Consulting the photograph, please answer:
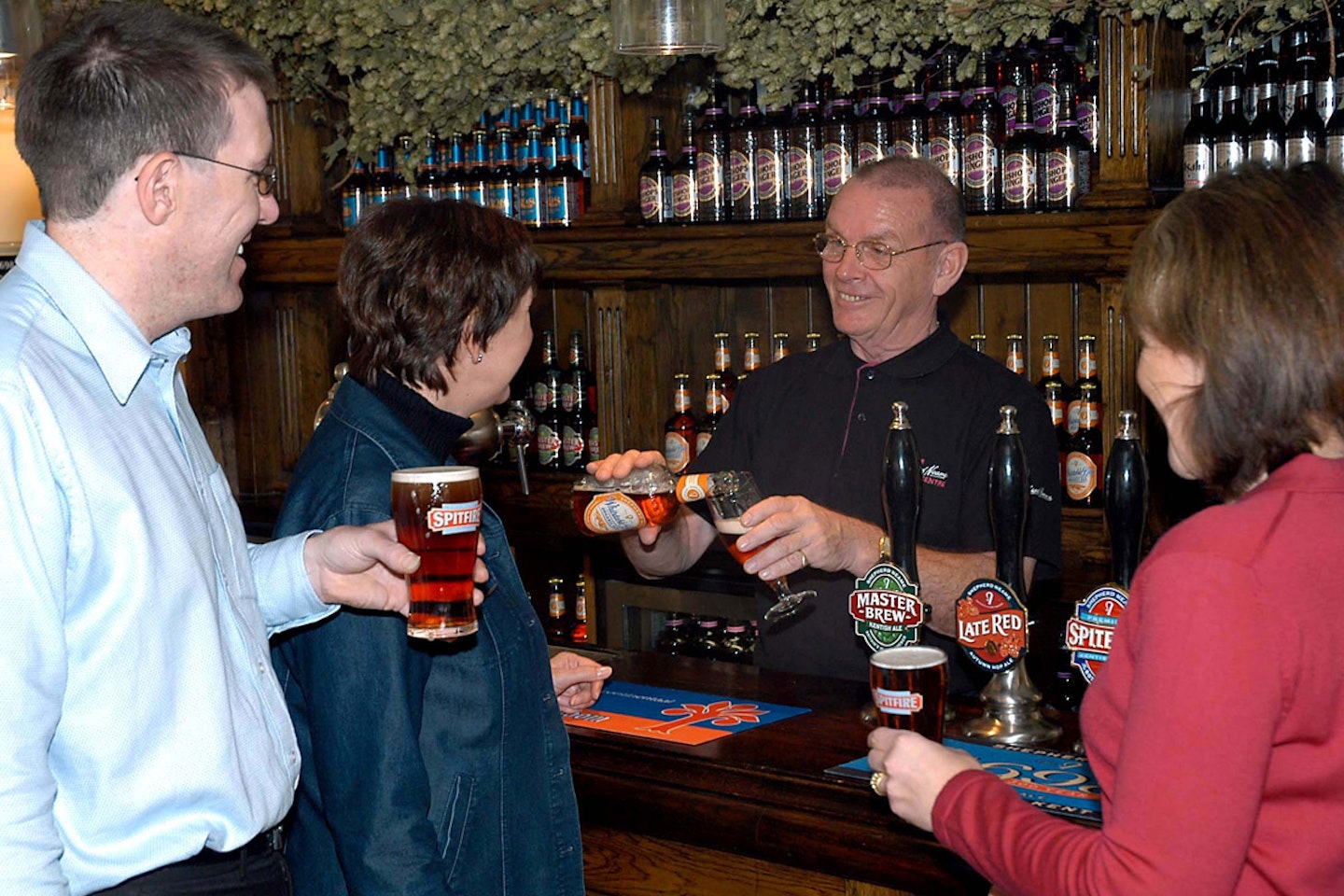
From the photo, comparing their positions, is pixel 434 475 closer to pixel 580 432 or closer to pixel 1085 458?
pixel 1085 458

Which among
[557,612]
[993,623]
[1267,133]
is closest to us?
[993,623]

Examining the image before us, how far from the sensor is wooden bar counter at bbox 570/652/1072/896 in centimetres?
191

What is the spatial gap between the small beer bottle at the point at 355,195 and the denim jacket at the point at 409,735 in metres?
2.72

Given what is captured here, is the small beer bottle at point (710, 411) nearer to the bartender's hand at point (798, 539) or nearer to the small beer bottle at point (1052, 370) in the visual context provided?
the small beer bottle at point (1052, 370)

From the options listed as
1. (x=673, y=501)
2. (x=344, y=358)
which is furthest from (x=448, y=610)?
(x=344, y=358)

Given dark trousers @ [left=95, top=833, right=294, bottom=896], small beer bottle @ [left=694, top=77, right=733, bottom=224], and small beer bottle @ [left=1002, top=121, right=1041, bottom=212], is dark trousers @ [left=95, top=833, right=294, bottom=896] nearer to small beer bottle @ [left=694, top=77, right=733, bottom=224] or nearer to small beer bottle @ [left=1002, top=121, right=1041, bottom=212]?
small beer bottle @ [left=1002, top=121, right=1041, bottom=212]

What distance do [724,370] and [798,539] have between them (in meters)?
1.73

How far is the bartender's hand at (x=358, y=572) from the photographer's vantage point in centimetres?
177

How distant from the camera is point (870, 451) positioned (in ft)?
9.36

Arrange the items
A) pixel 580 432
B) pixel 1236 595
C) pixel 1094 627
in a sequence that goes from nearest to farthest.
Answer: pixel 1236 595 < pixel 1094 627 < pixel 580 432

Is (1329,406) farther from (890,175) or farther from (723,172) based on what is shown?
(723,172)

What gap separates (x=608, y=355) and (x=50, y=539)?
2.62m

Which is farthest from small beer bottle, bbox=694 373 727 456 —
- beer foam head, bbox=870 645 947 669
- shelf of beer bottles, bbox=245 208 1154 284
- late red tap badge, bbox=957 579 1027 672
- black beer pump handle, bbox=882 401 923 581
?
beer foam head, bbox=870 645 947 669

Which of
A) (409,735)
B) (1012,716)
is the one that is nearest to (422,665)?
(409,735)
